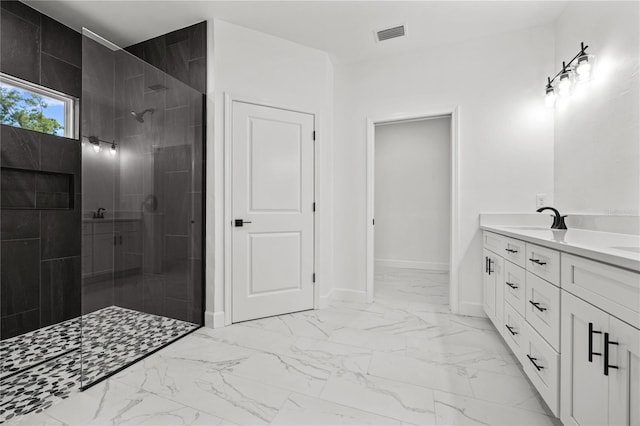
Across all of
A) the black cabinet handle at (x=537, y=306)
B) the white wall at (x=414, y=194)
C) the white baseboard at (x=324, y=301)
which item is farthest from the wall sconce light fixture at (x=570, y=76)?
the white baseboard at (x=324, y=301)

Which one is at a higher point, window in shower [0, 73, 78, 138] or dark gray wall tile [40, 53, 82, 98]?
dark gray wall tile [40, 53, 82, 98]

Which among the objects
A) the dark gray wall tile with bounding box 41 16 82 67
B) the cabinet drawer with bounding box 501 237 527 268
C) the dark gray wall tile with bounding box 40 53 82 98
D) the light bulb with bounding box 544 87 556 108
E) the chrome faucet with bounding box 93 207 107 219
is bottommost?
the cabinet drawer with bounding box 501 237 527 268

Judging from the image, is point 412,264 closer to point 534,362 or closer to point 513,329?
point 513,329

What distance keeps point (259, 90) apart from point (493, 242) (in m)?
2.39

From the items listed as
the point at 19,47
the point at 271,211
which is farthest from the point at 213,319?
the point at 19,47

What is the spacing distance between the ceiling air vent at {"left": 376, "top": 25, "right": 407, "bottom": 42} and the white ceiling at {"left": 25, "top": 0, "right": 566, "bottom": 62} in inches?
2.2

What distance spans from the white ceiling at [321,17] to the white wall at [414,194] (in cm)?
206

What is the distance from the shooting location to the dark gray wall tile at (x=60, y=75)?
233cm

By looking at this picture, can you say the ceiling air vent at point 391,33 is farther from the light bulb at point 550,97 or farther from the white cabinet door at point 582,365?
the white cabinet door at point 582,365

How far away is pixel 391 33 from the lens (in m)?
2.59

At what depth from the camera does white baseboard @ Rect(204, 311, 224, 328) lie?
239 cm

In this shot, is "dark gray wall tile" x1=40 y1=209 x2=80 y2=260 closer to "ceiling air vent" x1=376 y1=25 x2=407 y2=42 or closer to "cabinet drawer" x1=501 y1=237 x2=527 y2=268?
"ceiling air vent" x1=376 y1=25 x2=407 y2=42

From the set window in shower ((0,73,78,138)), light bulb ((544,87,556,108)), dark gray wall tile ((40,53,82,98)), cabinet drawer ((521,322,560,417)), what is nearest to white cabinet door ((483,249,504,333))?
cabinet drawer ((521,322,560,417))

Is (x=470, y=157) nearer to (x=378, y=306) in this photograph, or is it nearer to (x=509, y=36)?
(x=509, y=36)
